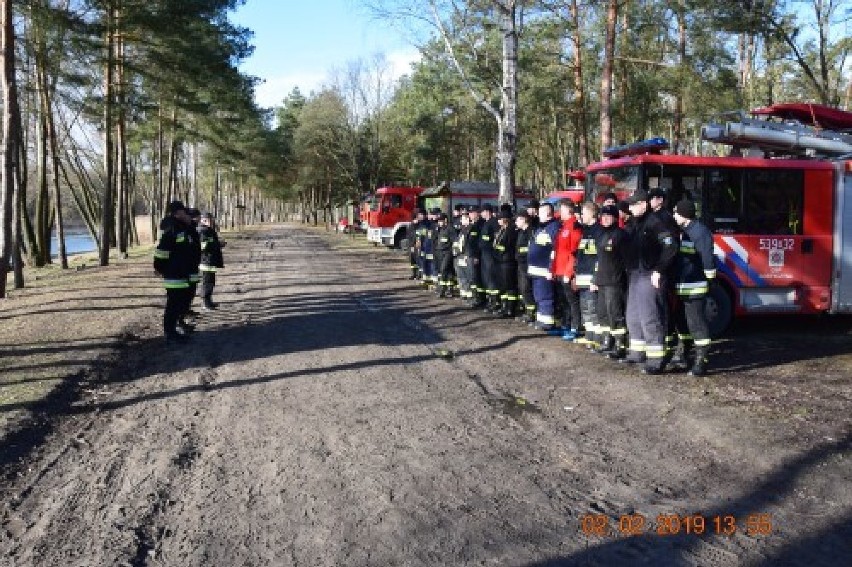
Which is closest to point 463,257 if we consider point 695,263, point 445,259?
point 445,259

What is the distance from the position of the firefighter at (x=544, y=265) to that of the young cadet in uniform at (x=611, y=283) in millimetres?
1594

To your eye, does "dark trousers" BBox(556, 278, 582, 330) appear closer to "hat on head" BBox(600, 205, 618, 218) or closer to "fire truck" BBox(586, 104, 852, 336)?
"hat on head" BBox(600, 205, 618, 218)

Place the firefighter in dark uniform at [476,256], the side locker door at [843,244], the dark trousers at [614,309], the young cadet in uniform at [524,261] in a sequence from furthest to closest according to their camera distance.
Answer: the firefighter in dark uniform at [476,256], the young cadet in uniform at [524,261], the side locker door at [843,244], the dark trousers at [614,309]

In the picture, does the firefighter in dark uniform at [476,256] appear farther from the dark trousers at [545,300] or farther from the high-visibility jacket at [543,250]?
the dark trousers at [545,300]

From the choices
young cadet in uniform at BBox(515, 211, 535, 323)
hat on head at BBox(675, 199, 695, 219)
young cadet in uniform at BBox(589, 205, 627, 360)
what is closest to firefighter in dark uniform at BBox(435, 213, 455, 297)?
young cadet in uniform at BBox(515, 211, 535, 323)

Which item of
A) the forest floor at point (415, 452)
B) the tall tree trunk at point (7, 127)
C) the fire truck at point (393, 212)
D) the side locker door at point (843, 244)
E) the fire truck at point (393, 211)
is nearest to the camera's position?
the forest floor at point (415, 452)

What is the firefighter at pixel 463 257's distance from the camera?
1370 centimetres

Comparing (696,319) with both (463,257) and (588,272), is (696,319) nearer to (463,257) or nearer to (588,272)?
(588,272)

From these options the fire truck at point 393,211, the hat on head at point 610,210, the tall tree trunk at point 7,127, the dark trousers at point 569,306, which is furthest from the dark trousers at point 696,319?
the fire truck at point 393,211

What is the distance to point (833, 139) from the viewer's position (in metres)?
10.6

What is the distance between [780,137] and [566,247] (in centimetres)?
377

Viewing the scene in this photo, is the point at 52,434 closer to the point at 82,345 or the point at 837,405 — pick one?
the point at 82,345

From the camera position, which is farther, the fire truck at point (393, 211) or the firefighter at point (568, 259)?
the fire truck at point (393, 211)

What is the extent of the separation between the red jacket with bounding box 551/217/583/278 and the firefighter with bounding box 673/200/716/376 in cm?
198
